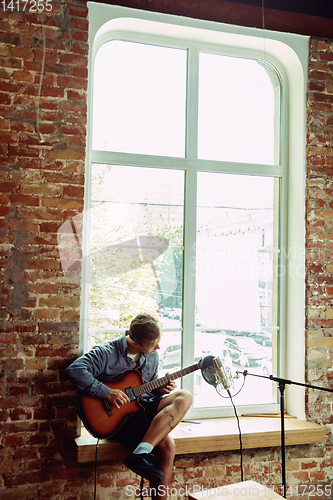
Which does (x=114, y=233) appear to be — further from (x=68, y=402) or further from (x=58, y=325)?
(x=68, y=402)

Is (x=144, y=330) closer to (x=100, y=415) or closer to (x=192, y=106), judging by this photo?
(x=100, y=415)

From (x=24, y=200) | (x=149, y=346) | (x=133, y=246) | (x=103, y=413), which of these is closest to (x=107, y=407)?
(x=103, y=413)

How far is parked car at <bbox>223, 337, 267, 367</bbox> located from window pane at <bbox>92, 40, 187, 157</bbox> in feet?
4.54

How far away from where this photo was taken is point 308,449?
298cm

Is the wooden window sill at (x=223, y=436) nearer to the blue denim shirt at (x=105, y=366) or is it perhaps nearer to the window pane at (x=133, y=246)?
the blue denim shirt at (x=105, y=366)

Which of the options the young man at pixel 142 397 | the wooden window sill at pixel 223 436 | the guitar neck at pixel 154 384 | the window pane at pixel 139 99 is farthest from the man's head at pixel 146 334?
the window pane at pixel 139 99

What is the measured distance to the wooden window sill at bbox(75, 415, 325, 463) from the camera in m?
2.49

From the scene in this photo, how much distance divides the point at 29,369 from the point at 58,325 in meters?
0.30

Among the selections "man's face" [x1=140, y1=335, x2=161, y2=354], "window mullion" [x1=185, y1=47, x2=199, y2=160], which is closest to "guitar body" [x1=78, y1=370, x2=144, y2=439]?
"man's face" [x1=140, y1=335, x2=161, y2=354]

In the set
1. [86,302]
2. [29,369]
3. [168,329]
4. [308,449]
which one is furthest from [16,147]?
[308,449]

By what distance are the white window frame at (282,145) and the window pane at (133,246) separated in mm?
75

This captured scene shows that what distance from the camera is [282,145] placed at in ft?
10.9

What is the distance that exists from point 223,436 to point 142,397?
57 centimetres

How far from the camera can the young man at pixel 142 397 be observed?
235 centimetres
